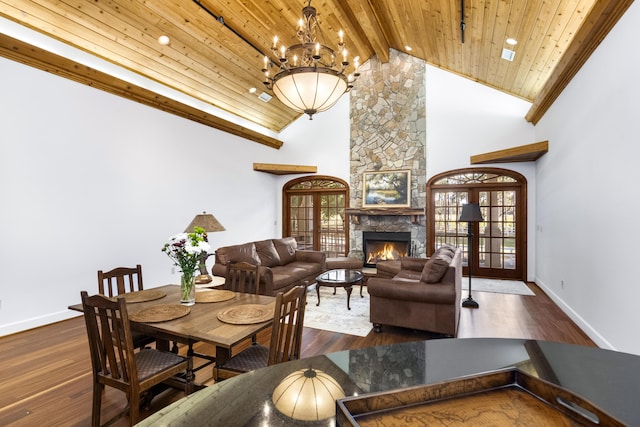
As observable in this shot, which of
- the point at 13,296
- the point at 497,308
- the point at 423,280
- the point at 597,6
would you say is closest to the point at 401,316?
the point at 423,280

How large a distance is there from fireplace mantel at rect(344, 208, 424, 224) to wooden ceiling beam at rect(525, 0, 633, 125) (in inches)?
119

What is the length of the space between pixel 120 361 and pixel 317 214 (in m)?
6.77

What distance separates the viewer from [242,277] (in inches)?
124

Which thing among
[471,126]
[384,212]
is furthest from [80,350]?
[471,126]

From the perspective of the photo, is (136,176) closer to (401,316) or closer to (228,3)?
(228,3)

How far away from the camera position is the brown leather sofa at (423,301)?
11.6 ft

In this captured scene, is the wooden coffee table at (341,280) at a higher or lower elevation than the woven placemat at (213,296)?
lower

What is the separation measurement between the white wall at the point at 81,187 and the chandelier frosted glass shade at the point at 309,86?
3007 mm

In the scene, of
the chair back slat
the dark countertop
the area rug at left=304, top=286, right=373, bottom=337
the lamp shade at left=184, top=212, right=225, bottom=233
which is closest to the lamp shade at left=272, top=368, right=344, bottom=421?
the dark countertop

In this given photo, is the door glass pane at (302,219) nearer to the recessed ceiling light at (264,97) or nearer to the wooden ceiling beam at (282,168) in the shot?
the wooden ceiling beam at (282,168)

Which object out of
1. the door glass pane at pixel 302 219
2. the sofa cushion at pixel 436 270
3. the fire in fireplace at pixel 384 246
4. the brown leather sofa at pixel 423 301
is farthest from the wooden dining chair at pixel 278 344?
the door glass pane at pixel 302 219

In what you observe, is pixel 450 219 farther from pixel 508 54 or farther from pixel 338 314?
pixel 338 314

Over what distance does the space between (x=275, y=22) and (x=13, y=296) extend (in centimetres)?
515

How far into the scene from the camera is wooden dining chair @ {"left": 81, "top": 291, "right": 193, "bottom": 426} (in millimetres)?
1829
